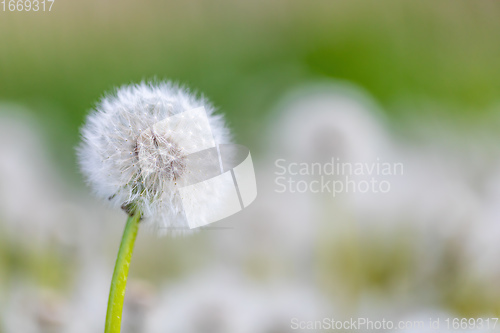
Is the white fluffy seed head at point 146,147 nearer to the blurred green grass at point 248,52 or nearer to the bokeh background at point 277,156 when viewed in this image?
the bokeh background at point 277,156

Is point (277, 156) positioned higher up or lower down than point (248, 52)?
lower down

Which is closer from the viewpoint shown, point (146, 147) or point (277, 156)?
point (146, 147)

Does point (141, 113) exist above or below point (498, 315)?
above

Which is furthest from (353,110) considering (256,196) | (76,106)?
(76,106)

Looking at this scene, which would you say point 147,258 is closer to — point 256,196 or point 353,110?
point 256,196

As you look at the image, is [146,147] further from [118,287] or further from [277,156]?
[277,156]

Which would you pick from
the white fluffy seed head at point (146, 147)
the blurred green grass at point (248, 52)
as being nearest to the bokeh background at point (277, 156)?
the blurred green grass at point (248, 52)

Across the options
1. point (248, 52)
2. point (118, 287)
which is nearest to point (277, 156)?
point (248, 52)

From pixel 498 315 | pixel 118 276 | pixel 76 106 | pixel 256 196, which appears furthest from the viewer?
pixel 76 106
